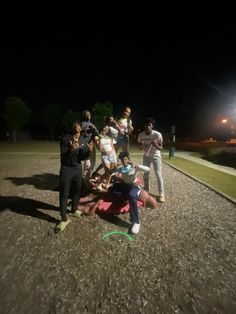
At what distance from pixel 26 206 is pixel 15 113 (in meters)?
53.9

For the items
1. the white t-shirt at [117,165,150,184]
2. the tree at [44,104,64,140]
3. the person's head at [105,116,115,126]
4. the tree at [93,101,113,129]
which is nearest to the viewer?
the white t-shirt at [117,165,150,184]

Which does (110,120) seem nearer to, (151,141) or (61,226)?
(151,141)

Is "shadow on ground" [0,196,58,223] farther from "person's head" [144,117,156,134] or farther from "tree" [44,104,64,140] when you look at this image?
"tree" [44,104,64,140]

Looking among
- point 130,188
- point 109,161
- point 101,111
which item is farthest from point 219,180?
point 101,111

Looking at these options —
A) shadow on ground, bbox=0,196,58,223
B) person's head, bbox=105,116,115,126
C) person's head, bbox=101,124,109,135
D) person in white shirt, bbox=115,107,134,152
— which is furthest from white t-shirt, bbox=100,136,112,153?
shadow on ground, bbox=0,196,58,223

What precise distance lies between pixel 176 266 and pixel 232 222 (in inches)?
96.2

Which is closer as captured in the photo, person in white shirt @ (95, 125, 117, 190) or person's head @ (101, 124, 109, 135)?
person in white shirt @ (95, 125, 117, 190)

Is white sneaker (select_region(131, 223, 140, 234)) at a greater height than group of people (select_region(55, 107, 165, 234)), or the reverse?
group of people (select_region(55, 107, 165, 234))

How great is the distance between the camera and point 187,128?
3781 cm

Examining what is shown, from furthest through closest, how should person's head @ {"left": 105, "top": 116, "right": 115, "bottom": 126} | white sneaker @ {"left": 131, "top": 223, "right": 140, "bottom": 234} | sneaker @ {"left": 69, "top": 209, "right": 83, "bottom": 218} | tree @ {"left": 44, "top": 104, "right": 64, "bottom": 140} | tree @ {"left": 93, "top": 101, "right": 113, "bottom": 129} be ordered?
tree @ {"left": 44, "top": 104, "right": 64, "bottom": 140} < tree @ {"left": 93, "top": 101, "right": 113, "bottom": 129} < person's head @ {"left": 105, "top": 116, "right": 115, "bottom": 126} < sneaker @ {"left": 69, "top": 209, "right": 83, "bottom": 218} < white sneaker @ {"left": 131, "top": 223, "right": 140, "bottom": 234}

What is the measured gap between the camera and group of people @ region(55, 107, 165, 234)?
4773 millimetres

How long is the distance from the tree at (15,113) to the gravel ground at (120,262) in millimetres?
53536

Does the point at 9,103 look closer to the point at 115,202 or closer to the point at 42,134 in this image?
the point at 42,134

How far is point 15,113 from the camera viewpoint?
53.7 m
